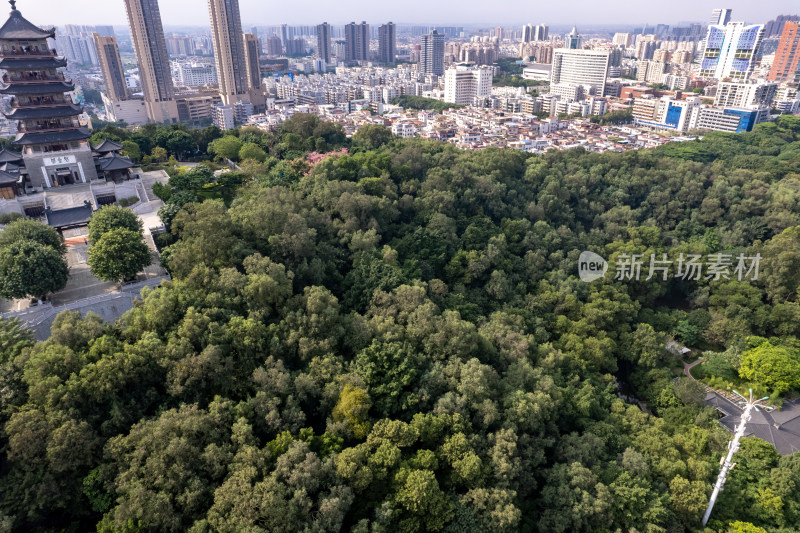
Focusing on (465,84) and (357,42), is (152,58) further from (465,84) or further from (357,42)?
(357,42)

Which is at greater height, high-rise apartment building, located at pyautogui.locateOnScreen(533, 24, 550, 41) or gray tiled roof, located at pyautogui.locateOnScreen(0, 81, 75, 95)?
high-rise apartment building, located at pyautogui.locateOnScreen(533, 24, 550, 41)

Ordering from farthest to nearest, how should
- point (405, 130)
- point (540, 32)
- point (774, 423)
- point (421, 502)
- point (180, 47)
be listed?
1. point (180, 47)
2. point (540, 32)
3. point (405, 130)
4. point (774, 423)
5. point (421, 502)

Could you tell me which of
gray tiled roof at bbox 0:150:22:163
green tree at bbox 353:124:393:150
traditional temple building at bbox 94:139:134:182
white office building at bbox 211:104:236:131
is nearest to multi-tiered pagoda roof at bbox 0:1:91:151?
gray tiled roof at bbox 0:150:22:163

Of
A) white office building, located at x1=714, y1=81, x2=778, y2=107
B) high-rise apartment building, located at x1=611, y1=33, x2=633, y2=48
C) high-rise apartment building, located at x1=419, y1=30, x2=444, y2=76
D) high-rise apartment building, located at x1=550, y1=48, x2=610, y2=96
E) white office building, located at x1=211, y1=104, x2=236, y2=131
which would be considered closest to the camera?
white office building, located at x1=714, y1=81, x2=778, y2=107

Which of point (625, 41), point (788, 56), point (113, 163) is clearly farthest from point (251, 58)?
point (625, 41)

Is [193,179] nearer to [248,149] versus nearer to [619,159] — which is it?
[248,149]

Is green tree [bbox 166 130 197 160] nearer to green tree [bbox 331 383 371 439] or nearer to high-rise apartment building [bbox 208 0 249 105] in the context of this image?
green tree [bbox 331 383 371 439]

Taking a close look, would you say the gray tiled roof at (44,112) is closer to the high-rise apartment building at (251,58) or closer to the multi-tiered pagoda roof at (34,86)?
the multi-tiered pagoda roof at (34,86)
